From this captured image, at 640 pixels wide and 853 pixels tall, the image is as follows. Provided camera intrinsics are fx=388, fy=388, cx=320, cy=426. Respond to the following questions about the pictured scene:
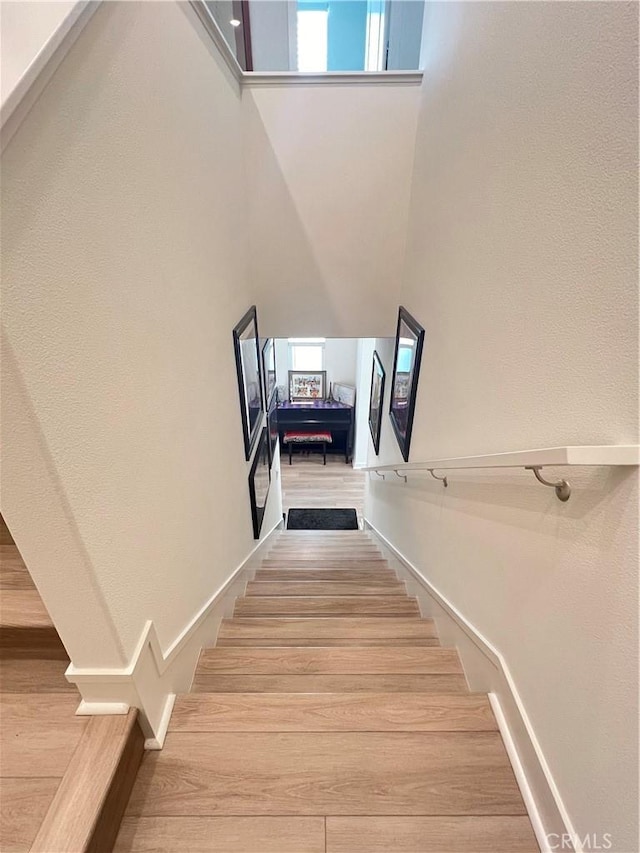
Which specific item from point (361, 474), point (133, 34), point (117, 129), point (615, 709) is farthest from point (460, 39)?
point (361, 474)

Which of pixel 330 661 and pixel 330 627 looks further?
pixel 330 627

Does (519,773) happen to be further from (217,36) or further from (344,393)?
(344,393)

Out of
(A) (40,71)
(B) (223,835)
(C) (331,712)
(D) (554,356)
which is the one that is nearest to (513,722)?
(C) (331,712)

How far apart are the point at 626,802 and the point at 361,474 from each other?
245 inches

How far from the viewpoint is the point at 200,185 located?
1.56 m

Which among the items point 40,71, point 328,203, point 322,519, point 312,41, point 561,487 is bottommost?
point 322,519

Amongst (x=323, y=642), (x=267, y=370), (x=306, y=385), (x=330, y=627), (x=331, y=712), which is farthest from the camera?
(x=306, y=385)

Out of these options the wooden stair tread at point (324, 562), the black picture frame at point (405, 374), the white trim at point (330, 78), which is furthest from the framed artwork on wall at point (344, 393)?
the white trim at point (330, 78)

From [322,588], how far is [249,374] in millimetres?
1514

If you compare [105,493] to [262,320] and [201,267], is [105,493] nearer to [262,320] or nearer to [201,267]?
[201,267]

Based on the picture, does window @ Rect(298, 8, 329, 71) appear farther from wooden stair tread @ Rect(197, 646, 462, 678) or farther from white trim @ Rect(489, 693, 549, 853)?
white trim @ Rect(489, 693, 549, 853)

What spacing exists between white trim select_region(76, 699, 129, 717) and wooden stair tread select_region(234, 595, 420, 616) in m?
1.21

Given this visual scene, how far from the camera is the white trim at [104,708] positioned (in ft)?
3.45

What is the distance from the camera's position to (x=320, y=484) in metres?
6.71
